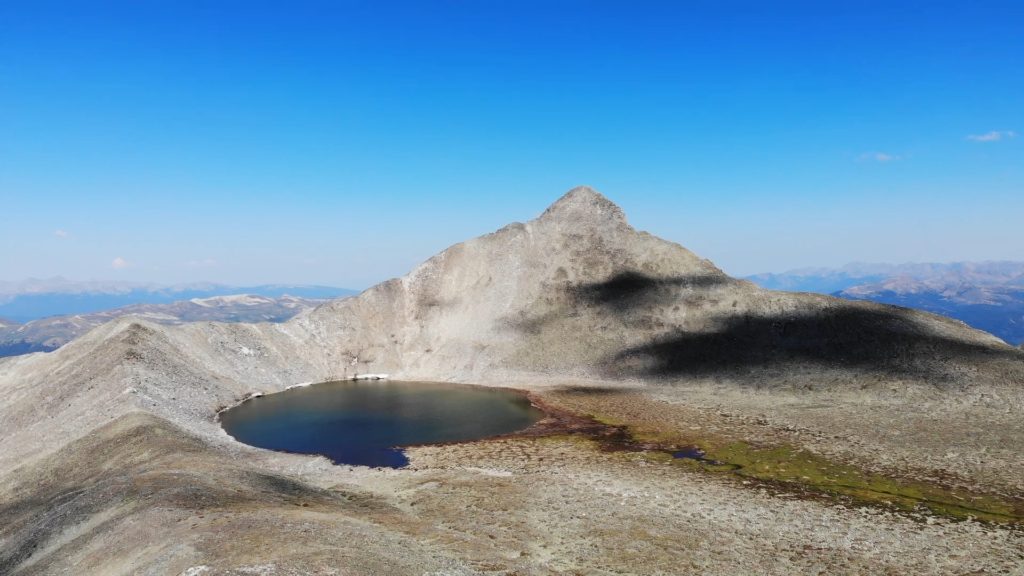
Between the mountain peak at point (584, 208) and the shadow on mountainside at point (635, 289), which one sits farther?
the mountain peak at point (584, 208)

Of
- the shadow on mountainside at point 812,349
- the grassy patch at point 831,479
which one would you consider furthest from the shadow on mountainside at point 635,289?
the grassy patch at point 831,479

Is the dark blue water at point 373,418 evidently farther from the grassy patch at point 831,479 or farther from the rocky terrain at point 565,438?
the grassy patch at point 831,479

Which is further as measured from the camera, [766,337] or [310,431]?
[766,337]

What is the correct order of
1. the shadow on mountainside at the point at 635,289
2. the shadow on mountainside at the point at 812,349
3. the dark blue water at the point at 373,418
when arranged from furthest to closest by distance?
the shadow on mountainside at the point at 635,289
the shadow on mountainside at the point at 812,349
the dark blue water at the point at 373,418

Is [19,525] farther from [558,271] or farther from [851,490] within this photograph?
[558,271]

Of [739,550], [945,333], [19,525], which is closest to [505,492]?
[739,550]

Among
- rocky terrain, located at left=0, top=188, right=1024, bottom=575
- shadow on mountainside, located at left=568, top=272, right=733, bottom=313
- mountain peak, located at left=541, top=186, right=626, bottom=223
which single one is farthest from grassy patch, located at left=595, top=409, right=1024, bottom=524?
mountain peak, located at left=541, top=186, right=626, bottom=223

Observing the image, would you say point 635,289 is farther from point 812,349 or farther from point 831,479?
Result: point 831,479
